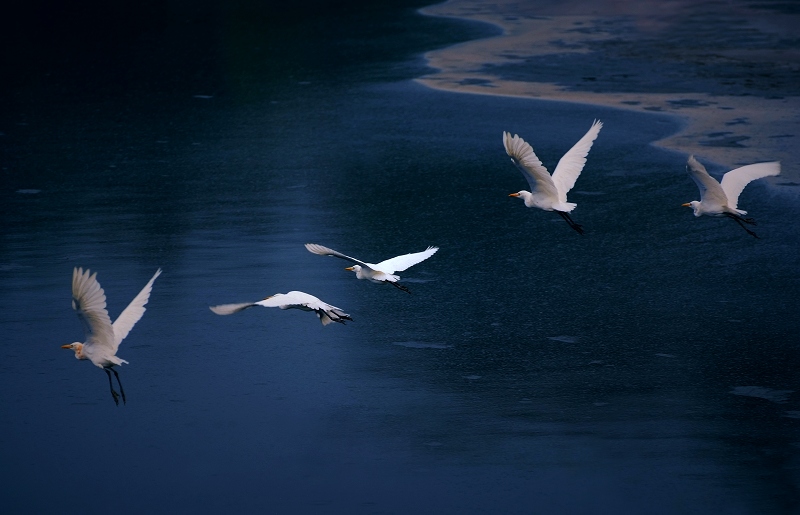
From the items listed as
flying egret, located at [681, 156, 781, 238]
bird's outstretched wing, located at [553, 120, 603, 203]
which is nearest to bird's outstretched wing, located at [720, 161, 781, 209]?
flying egret, located at [681, 156, 781, 238]

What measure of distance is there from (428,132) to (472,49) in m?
5.19

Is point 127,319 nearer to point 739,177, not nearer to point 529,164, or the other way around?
point 529,164

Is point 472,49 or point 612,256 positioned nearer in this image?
point 612,256

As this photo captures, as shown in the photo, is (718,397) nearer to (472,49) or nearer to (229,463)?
(229,463)

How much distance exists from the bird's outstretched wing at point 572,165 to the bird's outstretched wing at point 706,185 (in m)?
0.79

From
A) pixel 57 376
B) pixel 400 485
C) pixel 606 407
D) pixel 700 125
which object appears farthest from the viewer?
pixel 700 125

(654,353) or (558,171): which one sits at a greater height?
(558,171)

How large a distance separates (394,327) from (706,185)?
8.05ft

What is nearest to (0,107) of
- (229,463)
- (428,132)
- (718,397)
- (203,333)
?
(428,132)

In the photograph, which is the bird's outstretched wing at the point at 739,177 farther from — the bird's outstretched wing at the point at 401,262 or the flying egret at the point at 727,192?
the bird's outstretched wing at the point at 401,262

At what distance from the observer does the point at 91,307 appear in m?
5.94

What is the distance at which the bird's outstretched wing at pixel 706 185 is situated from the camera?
7.75m

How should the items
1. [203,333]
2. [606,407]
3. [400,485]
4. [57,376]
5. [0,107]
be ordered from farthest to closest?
[0,107] < [203,333] < [57,376] < [606,407] < [400,485]

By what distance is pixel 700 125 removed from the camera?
12.6m
